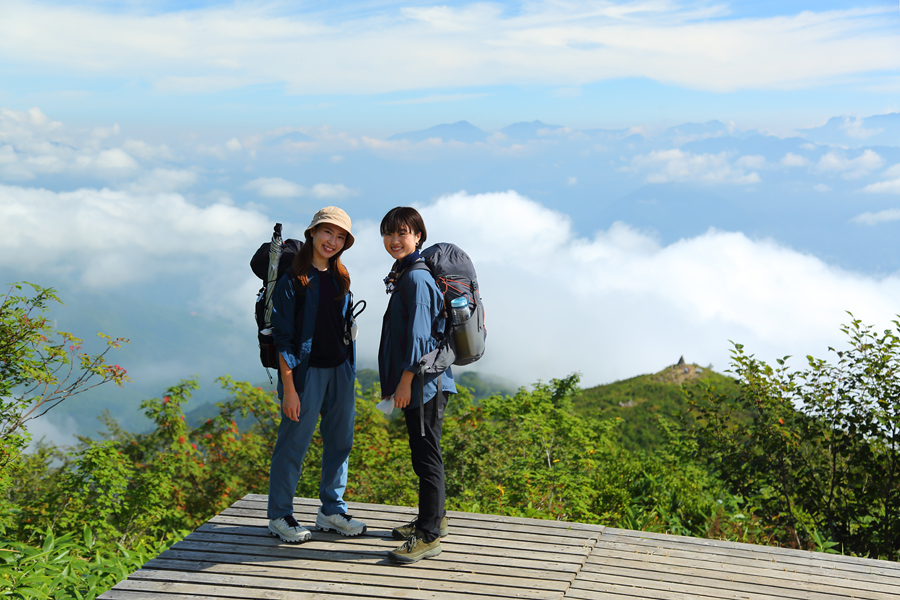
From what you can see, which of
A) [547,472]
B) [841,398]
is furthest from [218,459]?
[841,398]

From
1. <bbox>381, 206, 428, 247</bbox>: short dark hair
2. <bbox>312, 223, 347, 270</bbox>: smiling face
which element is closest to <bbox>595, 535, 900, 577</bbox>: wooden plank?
<bbox>381, 206, 428, 247</bbox>: short dark hair

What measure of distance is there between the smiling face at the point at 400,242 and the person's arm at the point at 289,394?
87cm

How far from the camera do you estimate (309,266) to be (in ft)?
11.9

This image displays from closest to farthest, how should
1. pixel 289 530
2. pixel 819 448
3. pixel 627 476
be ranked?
pixel 289 530 → pixel 819 448 → pixel 627 476

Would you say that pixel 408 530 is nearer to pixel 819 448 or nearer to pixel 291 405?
pixel 291 405

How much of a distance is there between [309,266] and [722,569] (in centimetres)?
296

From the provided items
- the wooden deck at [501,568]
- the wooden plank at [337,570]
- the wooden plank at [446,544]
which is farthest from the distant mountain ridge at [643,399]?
the wooden plank at [337,570]

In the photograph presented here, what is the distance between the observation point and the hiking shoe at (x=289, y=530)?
153 inches

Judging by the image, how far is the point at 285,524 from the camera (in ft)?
12.9

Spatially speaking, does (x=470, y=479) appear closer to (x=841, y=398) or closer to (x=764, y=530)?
(x=764, y=530)

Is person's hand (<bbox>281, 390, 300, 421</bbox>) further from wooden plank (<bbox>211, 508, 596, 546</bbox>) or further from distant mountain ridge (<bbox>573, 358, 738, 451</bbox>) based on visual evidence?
distant mountain ridge (<bbox>573, 358, 738, 451</bbox>)

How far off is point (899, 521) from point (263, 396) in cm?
777

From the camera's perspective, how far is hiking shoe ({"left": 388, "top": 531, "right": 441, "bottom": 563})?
3.66 m

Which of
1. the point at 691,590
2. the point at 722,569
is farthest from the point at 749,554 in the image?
the point at 691,590
